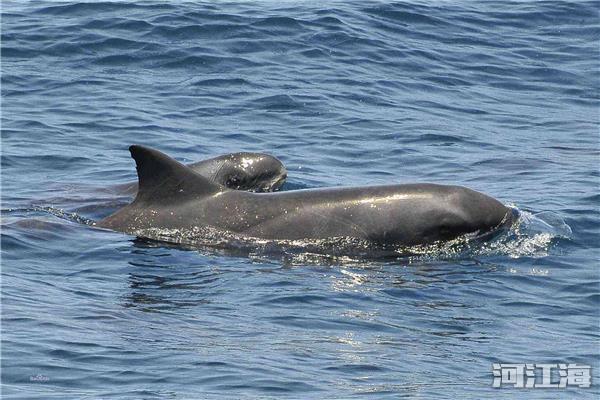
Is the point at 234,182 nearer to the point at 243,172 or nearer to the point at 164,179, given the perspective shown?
the point at 243,172

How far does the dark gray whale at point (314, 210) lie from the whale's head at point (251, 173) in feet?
7.61

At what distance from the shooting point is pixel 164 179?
1506 cm

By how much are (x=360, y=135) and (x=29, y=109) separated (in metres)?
6.46

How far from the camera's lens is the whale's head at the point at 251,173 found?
58.0ft

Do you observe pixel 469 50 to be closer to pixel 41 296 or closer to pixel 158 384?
pixel 41 296

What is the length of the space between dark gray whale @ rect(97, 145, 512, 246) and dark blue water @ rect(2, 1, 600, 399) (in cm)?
43

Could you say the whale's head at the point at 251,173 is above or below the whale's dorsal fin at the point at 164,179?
below

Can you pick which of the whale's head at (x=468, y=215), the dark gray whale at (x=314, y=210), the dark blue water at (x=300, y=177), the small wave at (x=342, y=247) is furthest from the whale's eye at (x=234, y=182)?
the whale's head at (x=468, y=215)

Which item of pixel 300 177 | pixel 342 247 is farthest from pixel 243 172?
pixel 342 247

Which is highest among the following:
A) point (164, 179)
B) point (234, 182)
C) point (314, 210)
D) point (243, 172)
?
point (164, 179)

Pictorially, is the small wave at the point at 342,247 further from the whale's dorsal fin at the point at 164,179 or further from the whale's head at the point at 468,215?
the whale's dorsal fin at the point at 164,179

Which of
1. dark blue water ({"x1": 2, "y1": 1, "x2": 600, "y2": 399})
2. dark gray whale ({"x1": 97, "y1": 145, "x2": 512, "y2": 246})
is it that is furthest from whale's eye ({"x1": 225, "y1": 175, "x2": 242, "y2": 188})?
dark gray whale ({"x1": 97, "y1": 145, "x2": 512, "y2": 246})

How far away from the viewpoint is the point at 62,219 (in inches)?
644

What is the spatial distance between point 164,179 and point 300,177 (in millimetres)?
4897
